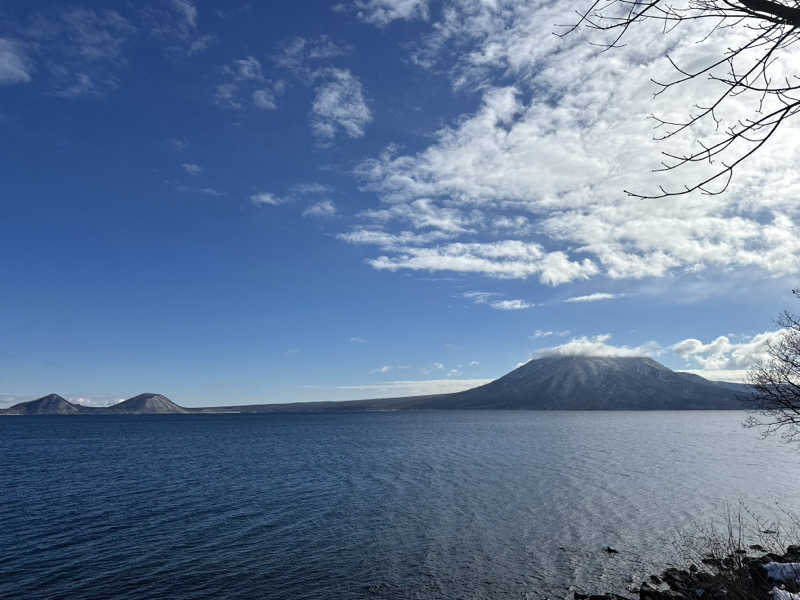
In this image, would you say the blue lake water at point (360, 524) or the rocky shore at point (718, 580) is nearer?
the rocky shore at point (718, 580)

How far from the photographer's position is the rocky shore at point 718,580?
16609 mm

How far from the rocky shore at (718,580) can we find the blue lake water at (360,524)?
143 centimetres

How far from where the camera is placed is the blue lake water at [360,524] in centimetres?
2336

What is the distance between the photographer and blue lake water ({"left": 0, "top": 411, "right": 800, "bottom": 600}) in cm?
2336

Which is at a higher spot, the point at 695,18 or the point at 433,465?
the point at 695,18

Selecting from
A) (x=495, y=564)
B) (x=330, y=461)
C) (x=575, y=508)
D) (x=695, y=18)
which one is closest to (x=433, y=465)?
(x=330, y=461)

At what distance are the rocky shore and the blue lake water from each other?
1434 mm

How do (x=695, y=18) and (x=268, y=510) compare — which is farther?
(x=268, y=510)

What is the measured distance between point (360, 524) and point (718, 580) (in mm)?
23668

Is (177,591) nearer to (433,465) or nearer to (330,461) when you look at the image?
(433,465)

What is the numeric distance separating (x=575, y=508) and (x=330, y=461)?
1808 inches

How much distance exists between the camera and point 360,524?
3453 centimetres

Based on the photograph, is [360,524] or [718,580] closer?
[718,580]

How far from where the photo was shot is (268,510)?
3953 cm
